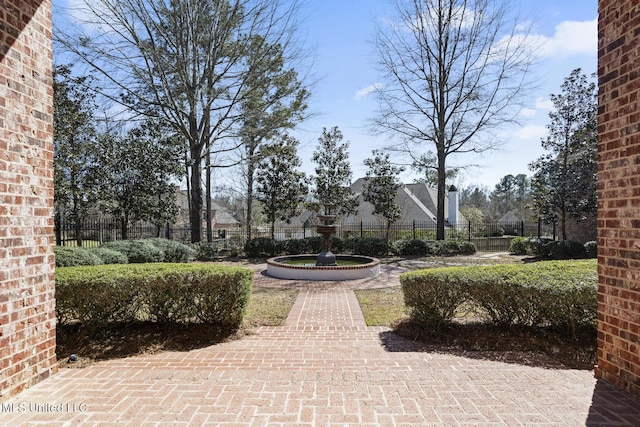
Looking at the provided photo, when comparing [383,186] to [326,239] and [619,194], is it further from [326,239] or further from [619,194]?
[619,194]

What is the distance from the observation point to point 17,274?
8.63 feet

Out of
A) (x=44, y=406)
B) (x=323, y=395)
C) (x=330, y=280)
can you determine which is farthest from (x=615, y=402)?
(x=330, y=280)

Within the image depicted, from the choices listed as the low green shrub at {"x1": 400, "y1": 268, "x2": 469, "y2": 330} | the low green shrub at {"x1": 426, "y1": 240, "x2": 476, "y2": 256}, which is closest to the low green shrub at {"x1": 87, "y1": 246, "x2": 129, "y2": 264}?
the low green shrub at {"x1": 400, "y1": 268, "x2": 469, "y2": 330}

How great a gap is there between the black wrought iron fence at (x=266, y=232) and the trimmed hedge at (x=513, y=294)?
1195cm

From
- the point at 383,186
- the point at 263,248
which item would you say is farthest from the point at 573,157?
the point at 263,248

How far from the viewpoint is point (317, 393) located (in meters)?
2.84

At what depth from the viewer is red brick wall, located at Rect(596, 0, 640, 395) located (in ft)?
8.26

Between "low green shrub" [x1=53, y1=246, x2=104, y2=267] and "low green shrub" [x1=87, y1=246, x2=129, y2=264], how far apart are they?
80cm

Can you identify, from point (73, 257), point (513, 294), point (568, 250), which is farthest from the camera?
point (568, 250)

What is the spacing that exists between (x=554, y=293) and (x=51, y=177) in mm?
5350

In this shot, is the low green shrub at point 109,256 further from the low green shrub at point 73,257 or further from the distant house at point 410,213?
the distant house at point 410,213

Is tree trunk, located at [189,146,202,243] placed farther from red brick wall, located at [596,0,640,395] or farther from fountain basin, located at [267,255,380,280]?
red brick wall, located at [596,0,640,395]

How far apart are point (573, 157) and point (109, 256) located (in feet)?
58.4

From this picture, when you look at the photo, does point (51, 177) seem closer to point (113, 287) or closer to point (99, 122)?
point (113, 287)
